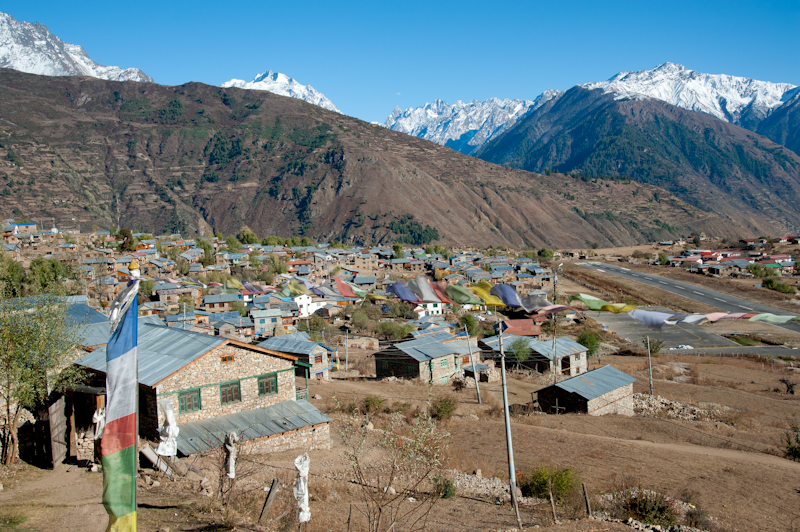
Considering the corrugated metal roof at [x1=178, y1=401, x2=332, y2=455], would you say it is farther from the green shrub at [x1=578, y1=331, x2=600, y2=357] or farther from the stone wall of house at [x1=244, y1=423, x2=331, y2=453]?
the green shrub at [x1=578, y1=331, x2=600, y2=357]

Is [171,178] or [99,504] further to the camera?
[171,178]

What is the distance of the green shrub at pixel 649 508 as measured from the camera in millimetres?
11681

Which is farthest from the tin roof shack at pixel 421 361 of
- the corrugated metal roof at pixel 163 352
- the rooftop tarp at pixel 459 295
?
the corrugated metal roof at pixel 163 352

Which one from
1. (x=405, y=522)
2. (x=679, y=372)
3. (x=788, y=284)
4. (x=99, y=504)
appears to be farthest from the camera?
(x=788, y=284)

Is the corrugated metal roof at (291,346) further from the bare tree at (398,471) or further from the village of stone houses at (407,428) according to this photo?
the bare tree at (398,471)

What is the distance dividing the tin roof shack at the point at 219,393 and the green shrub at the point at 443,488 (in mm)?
4890

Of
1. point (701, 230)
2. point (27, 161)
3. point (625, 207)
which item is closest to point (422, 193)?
point (625, 207)

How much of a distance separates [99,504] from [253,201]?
15603 centimetres

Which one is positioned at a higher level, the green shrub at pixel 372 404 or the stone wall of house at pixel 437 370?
the green shrub at pixel 372 404

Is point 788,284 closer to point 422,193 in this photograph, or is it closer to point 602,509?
point 602,509

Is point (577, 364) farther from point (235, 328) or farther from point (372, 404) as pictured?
point (235, 328)

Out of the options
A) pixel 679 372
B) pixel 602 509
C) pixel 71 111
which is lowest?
pixel 679 372

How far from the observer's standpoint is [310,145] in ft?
585

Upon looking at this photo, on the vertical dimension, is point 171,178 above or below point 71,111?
below
